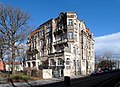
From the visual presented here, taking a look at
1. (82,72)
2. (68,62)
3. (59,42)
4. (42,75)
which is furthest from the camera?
(82,72)

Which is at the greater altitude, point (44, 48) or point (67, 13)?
point (67, 13)

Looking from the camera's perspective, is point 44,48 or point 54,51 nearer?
point 54,51

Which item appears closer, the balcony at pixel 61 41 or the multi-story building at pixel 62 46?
the multi-story building at pixel 62 46

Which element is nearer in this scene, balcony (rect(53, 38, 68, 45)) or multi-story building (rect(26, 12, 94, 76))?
multi-story building (rect(26, 12, 94, 76))

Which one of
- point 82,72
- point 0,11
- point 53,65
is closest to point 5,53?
point 0,11

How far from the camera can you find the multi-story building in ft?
199

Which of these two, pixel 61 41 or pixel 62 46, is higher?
pixel 61 41

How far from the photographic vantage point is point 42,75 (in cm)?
4681

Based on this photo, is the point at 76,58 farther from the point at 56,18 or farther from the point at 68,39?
the point at 56,18

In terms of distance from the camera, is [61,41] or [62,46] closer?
[61,41]

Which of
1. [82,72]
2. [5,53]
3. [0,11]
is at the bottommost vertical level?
[82,72]

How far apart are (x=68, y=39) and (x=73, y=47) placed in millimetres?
2751

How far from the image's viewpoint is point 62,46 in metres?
64.5

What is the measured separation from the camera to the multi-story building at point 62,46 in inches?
2388
